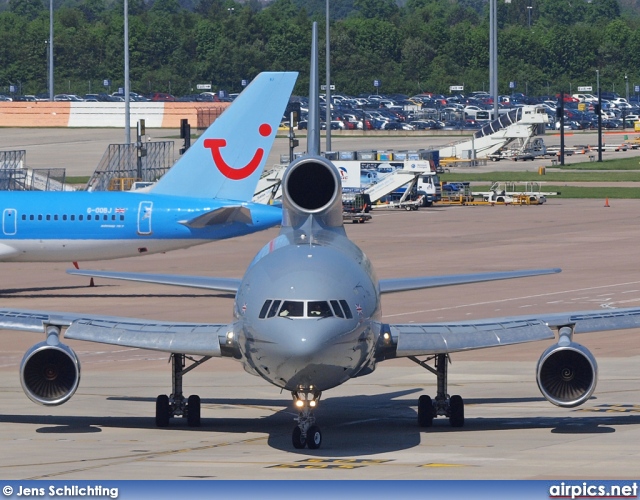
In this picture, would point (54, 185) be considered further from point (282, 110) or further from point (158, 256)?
point (282, 110)

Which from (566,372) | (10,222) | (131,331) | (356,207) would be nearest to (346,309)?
(566,372)

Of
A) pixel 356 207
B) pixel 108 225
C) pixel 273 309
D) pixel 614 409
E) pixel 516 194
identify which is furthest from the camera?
pixel 516 194

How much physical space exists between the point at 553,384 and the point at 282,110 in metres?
28.6

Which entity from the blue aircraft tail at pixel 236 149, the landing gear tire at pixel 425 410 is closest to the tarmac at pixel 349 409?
the landing gear tire at pixel 425 410

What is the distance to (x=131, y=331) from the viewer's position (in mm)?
24609

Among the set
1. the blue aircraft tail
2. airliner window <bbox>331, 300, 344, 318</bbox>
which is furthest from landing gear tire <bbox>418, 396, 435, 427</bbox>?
the blue aircraft tail

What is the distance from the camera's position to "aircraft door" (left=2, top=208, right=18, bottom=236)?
4953cm

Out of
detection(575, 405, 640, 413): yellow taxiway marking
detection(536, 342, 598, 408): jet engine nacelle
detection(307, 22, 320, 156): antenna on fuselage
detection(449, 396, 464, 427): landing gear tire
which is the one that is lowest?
detection(575, 405, 640, 413): yellow taxiway marking

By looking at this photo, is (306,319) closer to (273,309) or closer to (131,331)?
(273,309)

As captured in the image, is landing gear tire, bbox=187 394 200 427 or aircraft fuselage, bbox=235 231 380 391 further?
landing gear tire, bbox=187 394 200 427

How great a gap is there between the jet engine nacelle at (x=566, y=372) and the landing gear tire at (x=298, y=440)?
13.6 feet

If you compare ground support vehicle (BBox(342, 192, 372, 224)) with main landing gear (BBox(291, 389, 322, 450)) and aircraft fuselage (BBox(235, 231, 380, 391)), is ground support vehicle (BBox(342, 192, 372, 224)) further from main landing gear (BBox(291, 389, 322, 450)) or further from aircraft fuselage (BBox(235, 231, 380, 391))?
main landing gear (BBox(291, 389, 322, 450))

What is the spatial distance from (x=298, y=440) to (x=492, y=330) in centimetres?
412

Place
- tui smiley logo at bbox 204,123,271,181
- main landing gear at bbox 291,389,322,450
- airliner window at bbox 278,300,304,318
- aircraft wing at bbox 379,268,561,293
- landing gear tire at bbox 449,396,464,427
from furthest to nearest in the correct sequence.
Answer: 1. tui smiley logo at bbox 204,123,271,181
2. aircraft wing at bbox 379,268,561,293
3. landing gear tire at bbox 449,396,464,427
4. main landing gear at bbox 291,389,322,450
5. airliner window at bbox 278,300,304,318
